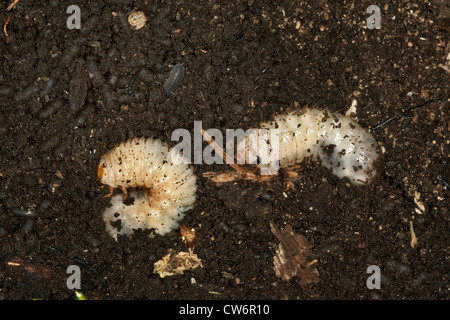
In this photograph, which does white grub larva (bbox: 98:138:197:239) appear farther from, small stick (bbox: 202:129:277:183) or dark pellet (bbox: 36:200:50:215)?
dark pellet (bbox: 36:200:50:215)

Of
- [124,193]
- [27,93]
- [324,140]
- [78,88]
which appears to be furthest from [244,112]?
[27,93]

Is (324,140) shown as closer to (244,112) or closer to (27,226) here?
(244,112)

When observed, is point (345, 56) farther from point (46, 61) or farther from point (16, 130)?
point (16, 130)

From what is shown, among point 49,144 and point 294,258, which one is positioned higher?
point 49,144

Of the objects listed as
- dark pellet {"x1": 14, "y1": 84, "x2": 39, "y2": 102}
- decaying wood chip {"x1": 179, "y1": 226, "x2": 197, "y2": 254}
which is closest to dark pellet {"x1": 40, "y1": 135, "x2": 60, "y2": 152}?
dark pellet {"x1": 14, "y1": 84, "x2": 39, "y2": 102}
